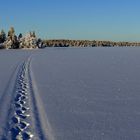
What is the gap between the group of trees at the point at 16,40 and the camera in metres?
115

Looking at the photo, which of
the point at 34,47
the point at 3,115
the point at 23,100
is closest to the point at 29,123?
the point at 3,115

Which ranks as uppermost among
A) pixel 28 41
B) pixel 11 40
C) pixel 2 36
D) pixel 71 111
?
pixel 71 111

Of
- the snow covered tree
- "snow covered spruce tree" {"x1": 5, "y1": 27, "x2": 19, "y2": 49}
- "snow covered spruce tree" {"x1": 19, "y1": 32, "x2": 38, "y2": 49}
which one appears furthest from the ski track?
"snow covered spruce tree" {"x1": 19, "y1": 32, "x2": 38, "y2": 49}

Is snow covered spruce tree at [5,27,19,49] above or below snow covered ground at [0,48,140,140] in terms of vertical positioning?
below

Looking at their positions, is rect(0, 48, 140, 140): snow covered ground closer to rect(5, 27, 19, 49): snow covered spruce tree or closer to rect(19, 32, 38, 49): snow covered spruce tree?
rect(5, 27, 19, 49): snow covered spruce tree

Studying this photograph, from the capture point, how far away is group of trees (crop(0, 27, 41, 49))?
11531cm

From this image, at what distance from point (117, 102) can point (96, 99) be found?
3.43 ft

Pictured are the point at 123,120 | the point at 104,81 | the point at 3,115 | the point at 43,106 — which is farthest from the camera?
the point at 104,81

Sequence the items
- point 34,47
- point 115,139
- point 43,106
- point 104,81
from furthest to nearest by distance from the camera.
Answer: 1. point 34,47
2. point 104,81
3. point 43,106
4. point 115,139

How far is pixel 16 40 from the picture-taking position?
4715 inches

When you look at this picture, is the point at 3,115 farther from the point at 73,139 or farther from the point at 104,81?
the point at 104,81

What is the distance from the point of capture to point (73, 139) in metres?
8.78

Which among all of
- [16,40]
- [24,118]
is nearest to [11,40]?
[16,40]

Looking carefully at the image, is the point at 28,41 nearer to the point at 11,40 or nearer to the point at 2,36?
A: the point at 11,40
